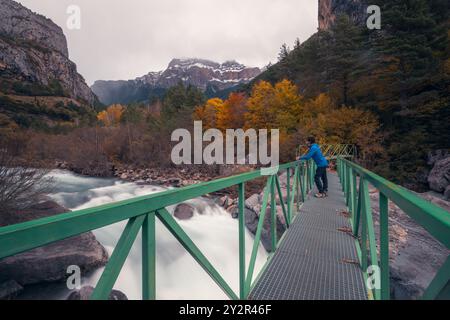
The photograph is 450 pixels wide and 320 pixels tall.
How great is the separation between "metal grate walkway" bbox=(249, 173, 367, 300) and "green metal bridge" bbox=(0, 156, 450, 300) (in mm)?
10

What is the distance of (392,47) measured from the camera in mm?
19172

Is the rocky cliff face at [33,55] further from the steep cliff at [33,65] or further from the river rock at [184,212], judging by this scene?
the river rock at [184,212]

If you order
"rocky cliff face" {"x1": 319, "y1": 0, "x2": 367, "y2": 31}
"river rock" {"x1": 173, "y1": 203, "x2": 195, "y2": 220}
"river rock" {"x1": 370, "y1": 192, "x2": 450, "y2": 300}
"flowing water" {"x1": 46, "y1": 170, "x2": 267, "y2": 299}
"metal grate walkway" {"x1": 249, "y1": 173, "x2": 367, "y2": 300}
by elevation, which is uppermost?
"rocky cliff face" {"x1": 319, "y1": 0, "x2": 367, "y2": 31}

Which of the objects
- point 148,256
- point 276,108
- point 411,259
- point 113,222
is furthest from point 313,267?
point 276,108

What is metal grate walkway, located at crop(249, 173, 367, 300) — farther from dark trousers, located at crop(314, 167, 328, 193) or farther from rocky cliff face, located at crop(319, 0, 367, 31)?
A: rocky cliff face, located at crop(319, 0, 367, 31)

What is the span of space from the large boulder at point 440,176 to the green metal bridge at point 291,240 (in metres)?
12.7

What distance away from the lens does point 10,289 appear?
18.5 feet

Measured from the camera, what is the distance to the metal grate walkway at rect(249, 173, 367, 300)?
114 inches

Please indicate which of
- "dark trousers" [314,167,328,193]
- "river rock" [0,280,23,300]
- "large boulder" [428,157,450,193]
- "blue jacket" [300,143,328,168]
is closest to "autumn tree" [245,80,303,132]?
"large boulder" [428,157,450,193]

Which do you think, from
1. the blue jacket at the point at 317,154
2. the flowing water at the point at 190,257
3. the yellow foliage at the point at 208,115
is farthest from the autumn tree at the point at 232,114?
the blue jacket at the point at 317,154

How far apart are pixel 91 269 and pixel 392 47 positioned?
22.0 m

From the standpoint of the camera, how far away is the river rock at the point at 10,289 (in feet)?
18.1

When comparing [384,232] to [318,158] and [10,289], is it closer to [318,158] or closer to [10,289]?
[318,158]
